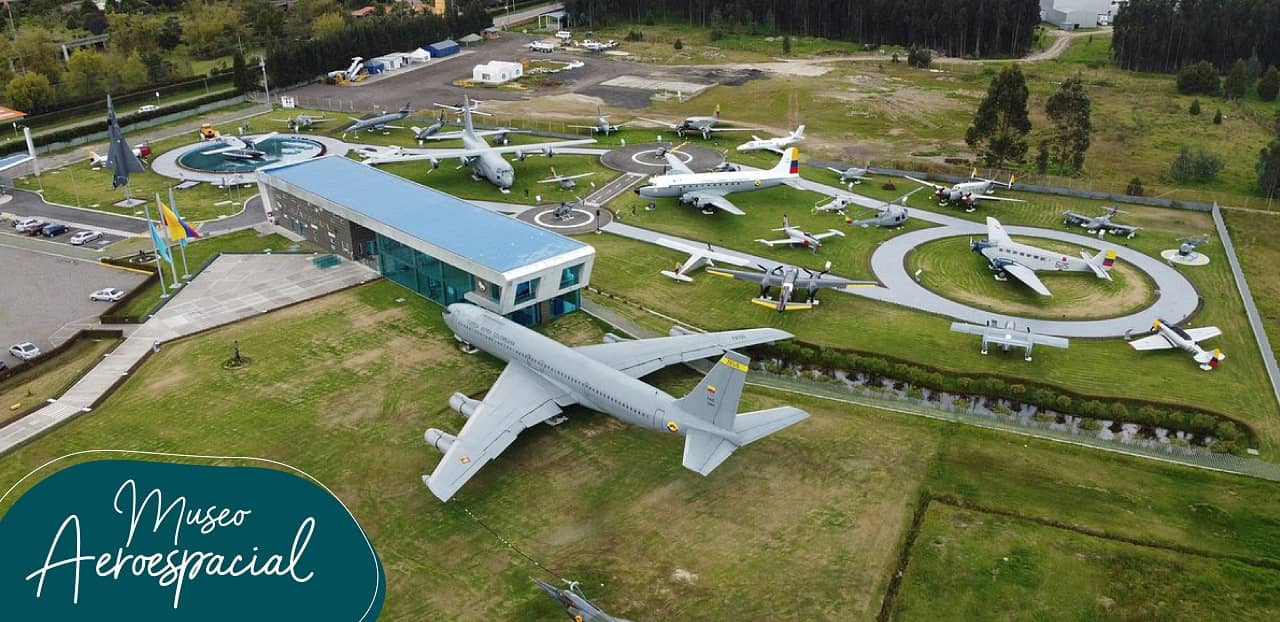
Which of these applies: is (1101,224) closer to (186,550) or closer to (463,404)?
(463,404)

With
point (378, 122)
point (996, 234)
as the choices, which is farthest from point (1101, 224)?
point (378, 122)

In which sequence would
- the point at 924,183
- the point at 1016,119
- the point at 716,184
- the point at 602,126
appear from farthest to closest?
the point at 602,126 → the point at 1016,119 → the point at 924,183 → the point at 716,184

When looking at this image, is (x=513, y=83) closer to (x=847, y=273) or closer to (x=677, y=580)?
(x=847, y=273)

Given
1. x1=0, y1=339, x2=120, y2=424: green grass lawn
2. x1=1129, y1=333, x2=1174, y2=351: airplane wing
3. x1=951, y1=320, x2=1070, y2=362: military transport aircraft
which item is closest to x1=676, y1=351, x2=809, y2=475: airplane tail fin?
x1=951, y1=320, x2=1070, y2=362: military transport aircraft

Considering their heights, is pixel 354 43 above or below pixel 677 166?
above

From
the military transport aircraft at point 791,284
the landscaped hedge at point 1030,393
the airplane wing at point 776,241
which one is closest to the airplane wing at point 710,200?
the airplane wing at point 776,241

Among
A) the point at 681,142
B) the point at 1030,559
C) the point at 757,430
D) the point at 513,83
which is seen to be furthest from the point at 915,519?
the point at 513,83
